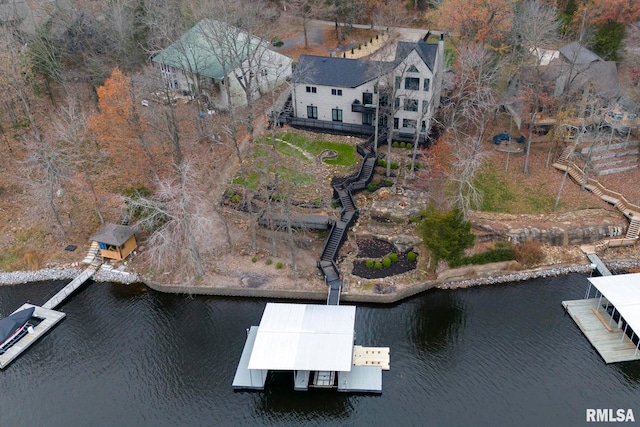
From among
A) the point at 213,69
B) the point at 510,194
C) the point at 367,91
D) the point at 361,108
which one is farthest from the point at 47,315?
the point at 510,194

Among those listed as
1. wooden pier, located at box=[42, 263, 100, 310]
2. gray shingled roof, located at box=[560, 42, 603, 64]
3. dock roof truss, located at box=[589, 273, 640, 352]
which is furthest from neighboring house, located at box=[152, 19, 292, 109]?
dock roof truss, located at box=[589, 273, 640, 352]

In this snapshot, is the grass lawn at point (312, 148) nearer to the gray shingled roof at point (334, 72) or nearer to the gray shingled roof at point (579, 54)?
the gray shingled roof at point (334, 72)

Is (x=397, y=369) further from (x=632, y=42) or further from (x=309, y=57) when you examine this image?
(x=632, y=42)

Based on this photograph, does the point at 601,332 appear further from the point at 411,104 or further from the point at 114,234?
the point at 114,234

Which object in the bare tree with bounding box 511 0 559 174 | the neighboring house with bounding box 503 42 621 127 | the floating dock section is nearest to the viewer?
the floating dock section

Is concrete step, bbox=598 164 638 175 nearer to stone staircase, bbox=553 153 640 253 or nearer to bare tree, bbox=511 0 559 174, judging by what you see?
stone staircase, bbox=553 153 640 253

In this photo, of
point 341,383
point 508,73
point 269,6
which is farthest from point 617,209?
point 269,6

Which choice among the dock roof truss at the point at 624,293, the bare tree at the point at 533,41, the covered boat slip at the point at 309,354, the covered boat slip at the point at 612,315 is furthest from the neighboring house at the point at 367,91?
the covered boat slip at the point at 309,354

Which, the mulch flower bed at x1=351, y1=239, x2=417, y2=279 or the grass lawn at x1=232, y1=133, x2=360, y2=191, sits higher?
the grass lawn at x1=232, y1=133, x2=360, y2=191
